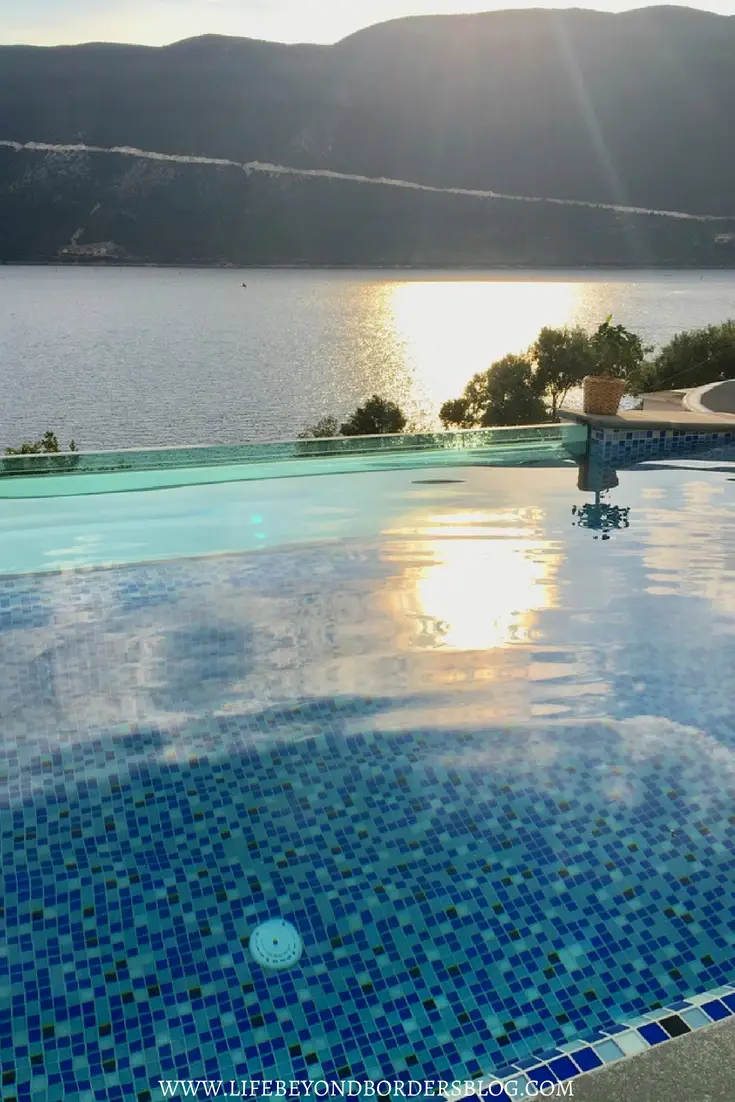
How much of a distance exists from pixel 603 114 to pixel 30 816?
104 metres

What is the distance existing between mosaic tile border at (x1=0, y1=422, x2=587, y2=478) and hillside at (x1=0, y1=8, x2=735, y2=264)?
80504 millimetres

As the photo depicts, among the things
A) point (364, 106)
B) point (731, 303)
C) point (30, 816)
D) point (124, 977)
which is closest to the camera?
point (124, 977)

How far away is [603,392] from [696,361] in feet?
79.3

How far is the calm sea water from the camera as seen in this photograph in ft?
184

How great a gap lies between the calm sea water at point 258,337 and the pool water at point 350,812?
46.6m

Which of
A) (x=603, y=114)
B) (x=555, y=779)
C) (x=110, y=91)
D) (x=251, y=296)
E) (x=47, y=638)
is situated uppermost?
(x=110, y=91)

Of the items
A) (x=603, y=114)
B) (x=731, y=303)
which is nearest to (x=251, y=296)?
(x=603, y=114)

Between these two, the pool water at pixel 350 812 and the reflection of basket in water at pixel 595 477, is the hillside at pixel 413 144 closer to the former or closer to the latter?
the reflection of basket in water at pixel 595 477

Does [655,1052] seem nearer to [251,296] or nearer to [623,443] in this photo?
[623,443]

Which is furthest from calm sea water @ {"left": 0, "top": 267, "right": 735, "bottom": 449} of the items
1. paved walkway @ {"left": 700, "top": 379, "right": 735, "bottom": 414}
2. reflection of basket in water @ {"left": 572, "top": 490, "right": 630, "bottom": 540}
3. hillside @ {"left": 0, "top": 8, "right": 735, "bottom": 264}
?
reflection of basket in water @ {"left": 572, "top": 490, "right": 630, "bottom": 540}

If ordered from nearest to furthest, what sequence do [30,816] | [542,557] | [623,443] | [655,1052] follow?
1. [655,1052]
2. [30,816]
3. [542,557]
4. [623,443]

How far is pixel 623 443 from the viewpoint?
9.65m

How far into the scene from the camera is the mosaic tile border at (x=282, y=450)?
8.15 m

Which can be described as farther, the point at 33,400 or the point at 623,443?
the point at 33,400
